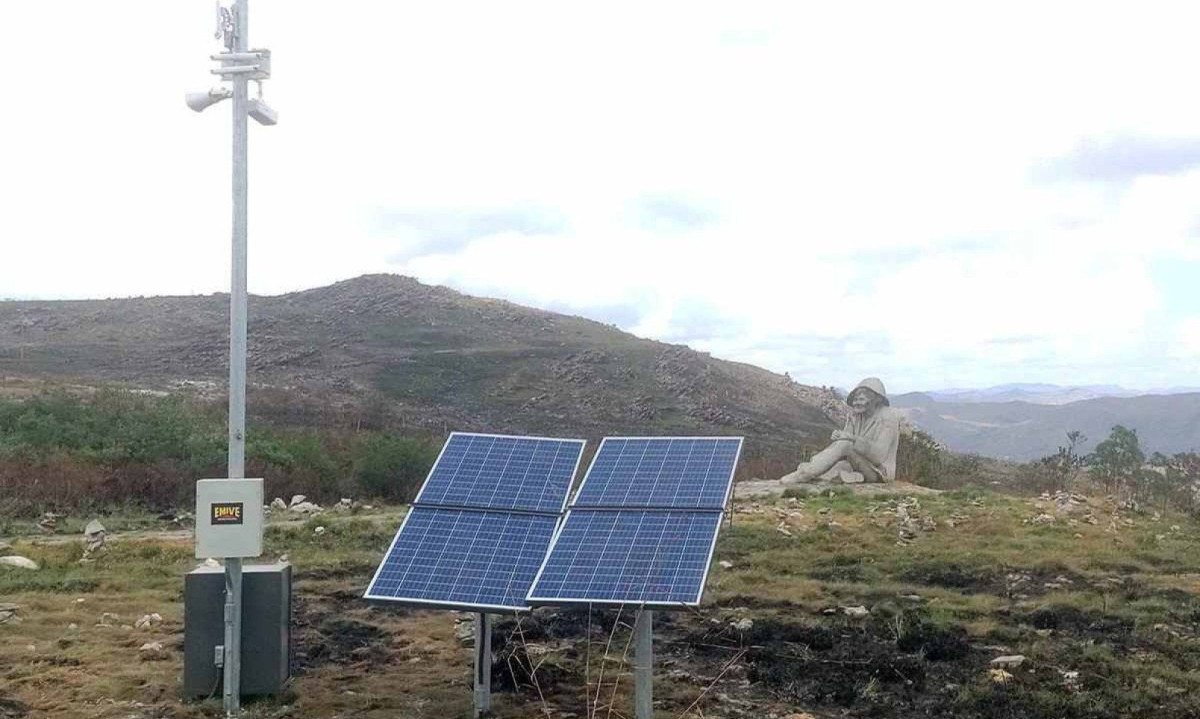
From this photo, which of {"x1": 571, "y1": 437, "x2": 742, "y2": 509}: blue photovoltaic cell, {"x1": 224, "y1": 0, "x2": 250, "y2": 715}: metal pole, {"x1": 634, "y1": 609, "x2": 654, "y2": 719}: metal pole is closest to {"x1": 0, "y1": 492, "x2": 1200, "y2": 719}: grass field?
{"x1": 634, "y1": 609, "x2": 654, "y2": 719}: metal pole

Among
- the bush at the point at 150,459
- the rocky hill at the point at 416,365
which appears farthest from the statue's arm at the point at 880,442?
the rocky hill at the point at 416,365

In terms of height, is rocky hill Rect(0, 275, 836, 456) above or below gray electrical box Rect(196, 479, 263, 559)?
above

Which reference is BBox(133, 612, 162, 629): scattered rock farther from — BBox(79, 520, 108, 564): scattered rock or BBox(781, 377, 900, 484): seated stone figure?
BBox(781, 377, 900, 484): seated stone figure

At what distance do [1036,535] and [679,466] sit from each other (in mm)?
7933

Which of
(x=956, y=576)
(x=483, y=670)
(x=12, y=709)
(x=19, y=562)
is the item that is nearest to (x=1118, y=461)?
(x=956, y=576)

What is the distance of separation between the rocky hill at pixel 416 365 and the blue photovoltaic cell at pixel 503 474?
2135 centimetres

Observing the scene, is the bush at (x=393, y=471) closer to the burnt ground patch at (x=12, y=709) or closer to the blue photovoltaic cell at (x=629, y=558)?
the burnt ground patch at (x=12, y=709)

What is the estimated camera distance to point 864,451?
781 inches

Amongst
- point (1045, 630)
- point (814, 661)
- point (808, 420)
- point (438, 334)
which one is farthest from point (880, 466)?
point (438, 334)

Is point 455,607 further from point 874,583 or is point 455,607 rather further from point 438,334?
point 438,334

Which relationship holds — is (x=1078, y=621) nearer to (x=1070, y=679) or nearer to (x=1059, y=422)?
(x=1070, y=679)

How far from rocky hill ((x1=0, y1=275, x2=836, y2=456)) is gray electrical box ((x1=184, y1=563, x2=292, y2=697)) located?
22.0 metres

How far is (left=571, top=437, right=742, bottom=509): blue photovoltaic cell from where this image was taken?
7.49m

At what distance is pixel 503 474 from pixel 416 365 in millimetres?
38773
